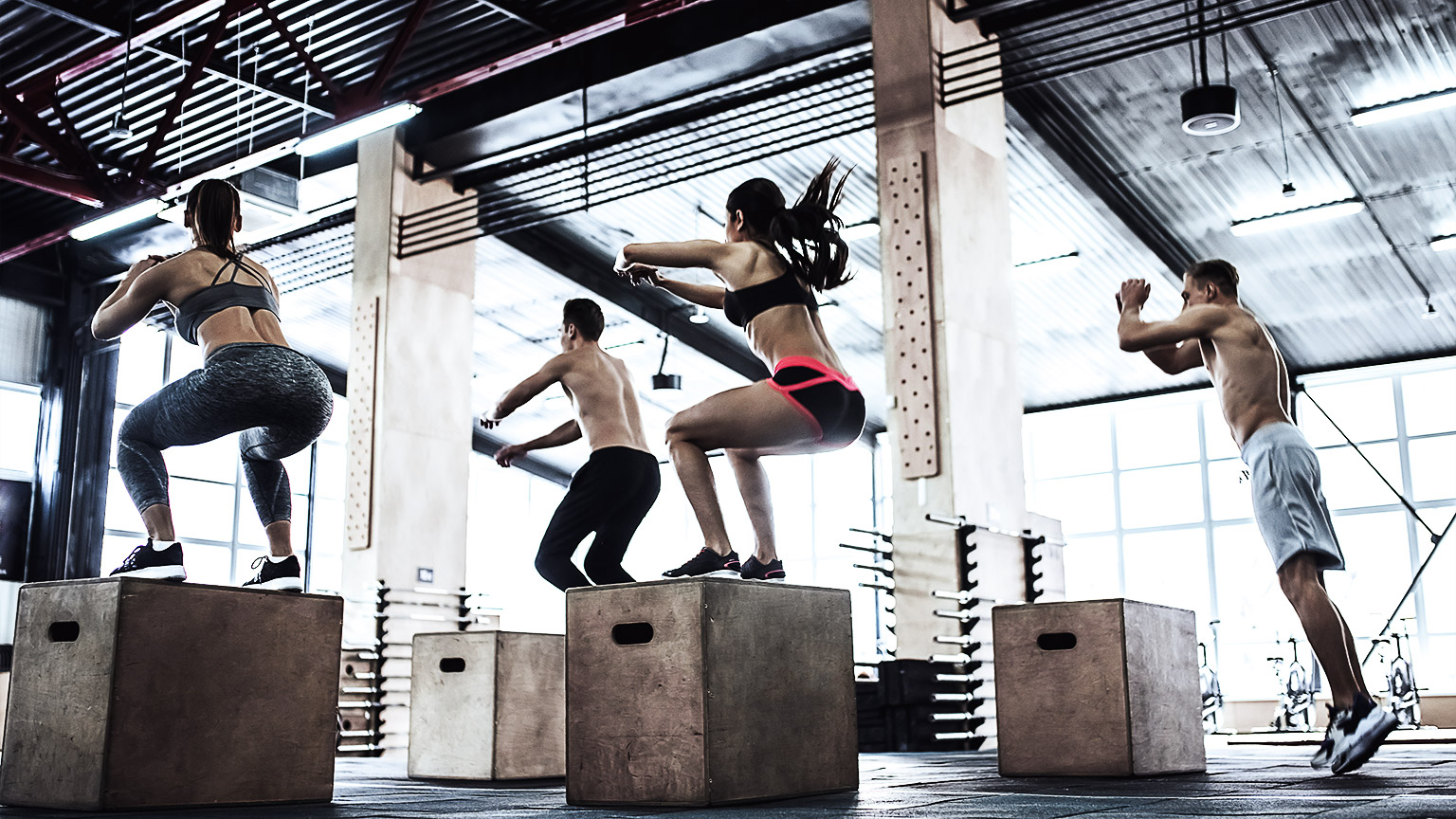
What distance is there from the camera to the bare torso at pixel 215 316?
376 centimetres

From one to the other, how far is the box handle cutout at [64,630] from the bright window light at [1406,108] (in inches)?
433

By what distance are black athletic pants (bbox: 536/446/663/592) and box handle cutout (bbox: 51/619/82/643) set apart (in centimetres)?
200

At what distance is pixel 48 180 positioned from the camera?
11734 millimetres

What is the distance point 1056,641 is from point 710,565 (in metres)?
1.27

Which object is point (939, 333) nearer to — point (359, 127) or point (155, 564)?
point (359, 127)

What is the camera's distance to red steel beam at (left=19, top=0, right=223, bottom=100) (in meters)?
10.0

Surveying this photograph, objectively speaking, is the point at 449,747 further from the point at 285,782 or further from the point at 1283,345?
the point at 1283,345

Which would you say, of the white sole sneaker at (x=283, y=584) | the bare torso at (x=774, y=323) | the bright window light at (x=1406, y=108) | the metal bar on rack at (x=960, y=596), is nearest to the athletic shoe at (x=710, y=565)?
the bare torso at (x=774, y=323)

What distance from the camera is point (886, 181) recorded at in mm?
8656

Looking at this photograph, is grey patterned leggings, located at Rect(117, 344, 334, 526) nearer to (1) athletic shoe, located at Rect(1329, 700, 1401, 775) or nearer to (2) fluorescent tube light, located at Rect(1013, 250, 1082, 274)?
(1) athletic shoe, located at Rect(1329, 700, 1401, 775)

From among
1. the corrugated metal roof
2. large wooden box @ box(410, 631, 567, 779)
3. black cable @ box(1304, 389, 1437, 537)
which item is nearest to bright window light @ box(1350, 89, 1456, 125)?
the corrugated metal roof

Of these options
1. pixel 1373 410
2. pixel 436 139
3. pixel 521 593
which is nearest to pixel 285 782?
pixel 436 139

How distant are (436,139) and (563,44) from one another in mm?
2342

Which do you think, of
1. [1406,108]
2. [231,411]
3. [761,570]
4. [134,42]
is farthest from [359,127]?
[1406,108]
